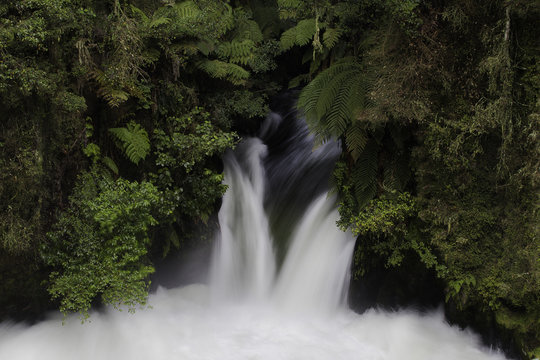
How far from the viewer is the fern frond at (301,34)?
7273 mm

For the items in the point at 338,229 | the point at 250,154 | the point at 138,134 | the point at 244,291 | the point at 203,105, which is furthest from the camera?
the point at 250,154

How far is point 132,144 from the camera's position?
20.1ft

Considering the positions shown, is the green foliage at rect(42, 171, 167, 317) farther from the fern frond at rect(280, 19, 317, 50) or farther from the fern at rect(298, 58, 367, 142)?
the fern frond at rect(280, 19, 317, 50)

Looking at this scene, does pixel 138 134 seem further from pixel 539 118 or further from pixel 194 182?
pixel 539 118

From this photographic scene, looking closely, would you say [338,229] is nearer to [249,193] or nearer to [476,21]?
[249,193]

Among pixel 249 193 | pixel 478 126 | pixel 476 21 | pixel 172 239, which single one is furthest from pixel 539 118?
pixel 172 239

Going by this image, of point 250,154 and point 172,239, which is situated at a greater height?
point 250,154

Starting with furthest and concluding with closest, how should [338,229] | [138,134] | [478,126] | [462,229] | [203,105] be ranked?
[203,105], [338,229], [138,134], [462,229], [478,126]

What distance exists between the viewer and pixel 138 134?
6.35 m

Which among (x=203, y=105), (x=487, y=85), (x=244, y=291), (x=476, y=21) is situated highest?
(x=476, y=21)

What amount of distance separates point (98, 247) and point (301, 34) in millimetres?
4567

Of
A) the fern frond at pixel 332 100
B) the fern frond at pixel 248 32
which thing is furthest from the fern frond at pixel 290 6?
the fern frond at pixel 332 100

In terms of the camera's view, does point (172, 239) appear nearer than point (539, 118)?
No

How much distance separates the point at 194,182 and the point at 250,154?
6.28 feet
